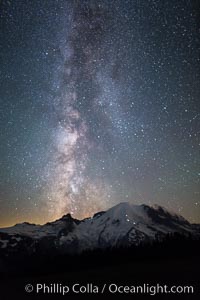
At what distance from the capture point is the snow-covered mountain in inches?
5394

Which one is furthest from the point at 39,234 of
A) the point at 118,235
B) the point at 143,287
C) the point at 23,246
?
the point at 143,287

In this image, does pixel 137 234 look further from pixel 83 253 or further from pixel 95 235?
pixel 83 253

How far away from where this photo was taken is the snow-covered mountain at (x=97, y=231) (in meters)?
137

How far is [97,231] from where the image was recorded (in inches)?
6654

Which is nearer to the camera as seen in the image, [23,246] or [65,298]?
[65,298]

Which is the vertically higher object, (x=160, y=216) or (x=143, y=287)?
(x=160, y=216)

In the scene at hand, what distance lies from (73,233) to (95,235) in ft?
40.8

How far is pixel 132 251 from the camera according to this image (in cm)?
4066

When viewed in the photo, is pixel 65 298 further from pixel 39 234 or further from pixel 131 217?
pixel 131 217

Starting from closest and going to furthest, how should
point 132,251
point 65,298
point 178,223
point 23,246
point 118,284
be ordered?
1. point 65,298
2. point 118,284
3. point 132,251
4. point 23,246
5. point 178,223

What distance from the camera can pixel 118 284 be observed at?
20031mm

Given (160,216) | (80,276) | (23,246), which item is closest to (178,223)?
(160,216)

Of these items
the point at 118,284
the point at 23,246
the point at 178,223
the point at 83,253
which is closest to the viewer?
the point at 118,284

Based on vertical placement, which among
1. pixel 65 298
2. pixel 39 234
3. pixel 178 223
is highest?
pixel 178 223
